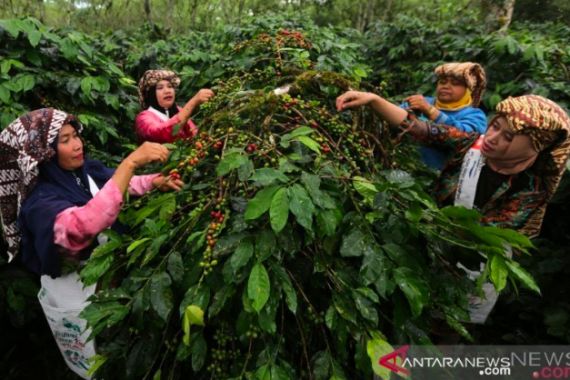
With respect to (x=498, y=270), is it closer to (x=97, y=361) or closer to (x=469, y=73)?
(x=97, y=361)

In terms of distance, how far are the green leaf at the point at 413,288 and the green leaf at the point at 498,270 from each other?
21 cm

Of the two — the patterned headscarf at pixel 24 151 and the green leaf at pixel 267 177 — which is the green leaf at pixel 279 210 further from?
the patterned headscarf at pixel 24 151

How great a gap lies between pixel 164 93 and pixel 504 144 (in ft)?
8.06

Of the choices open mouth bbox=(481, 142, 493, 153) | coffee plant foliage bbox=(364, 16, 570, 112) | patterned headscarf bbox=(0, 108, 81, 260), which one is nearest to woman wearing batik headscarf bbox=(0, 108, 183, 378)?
patterned headscarf bbox=(0, 108, 81, 260)

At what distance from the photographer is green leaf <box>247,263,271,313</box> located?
106 cm

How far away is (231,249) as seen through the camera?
45.7 inches

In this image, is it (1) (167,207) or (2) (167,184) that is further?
(2) (167,184)

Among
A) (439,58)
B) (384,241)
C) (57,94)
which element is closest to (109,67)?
(57,94)

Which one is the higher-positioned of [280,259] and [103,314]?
[280,259]

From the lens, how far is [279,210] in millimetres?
1130

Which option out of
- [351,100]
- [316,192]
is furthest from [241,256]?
[351,100]

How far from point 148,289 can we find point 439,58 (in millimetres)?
5104

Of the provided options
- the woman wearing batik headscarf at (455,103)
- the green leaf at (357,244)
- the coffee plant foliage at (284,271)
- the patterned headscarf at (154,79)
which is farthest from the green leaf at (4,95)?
the woman wearing batik headscarf at (455,103)

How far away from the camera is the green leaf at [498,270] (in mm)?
1144
